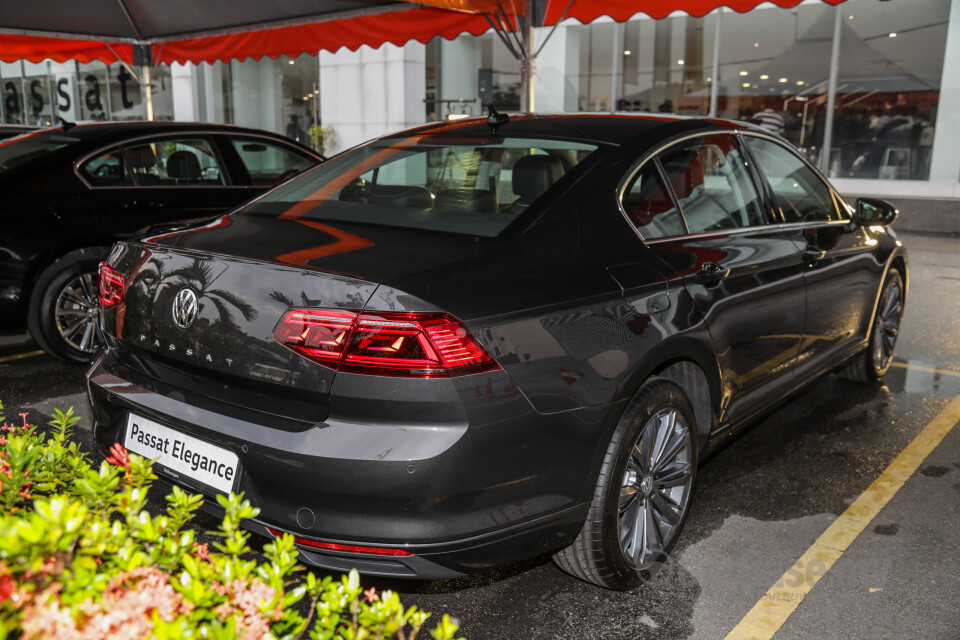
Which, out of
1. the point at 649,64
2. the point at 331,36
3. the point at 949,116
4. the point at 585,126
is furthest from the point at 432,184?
the point at 649,64

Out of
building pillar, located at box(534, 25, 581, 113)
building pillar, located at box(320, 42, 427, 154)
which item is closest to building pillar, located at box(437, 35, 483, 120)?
building pillar, located at box(320, 42, 427, 154)

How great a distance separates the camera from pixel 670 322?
2.67 meters

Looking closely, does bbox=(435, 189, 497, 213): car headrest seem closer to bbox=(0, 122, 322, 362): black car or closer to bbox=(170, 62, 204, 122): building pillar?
bbox=(0, 122, 322, 362): black car

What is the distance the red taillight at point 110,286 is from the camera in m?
2.71

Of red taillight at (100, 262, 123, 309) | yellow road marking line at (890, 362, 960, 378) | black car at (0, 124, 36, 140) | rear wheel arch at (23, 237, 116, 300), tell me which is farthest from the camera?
black car at (0, 124, 36, 140)

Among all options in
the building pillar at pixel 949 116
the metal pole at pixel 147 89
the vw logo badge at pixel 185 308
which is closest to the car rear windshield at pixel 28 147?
the vw logo badge at pixel 185 308

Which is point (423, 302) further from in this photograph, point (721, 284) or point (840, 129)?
point (840, 129)

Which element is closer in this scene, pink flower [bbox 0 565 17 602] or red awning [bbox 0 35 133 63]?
pink flower [bbox 0 565 17 602]

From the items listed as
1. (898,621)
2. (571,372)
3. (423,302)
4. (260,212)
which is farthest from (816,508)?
(260,212)

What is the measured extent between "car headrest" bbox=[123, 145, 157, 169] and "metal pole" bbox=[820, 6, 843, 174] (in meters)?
11.3

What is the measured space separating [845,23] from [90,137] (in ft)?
40.3

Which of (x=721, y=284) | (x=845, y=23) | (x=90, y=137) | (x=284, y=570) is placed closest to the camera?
(x=284, y=570)

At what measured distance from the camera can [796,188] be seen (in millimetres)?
4168

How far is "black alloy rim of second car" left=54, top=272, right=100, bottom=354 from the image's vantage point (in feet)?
17.0
